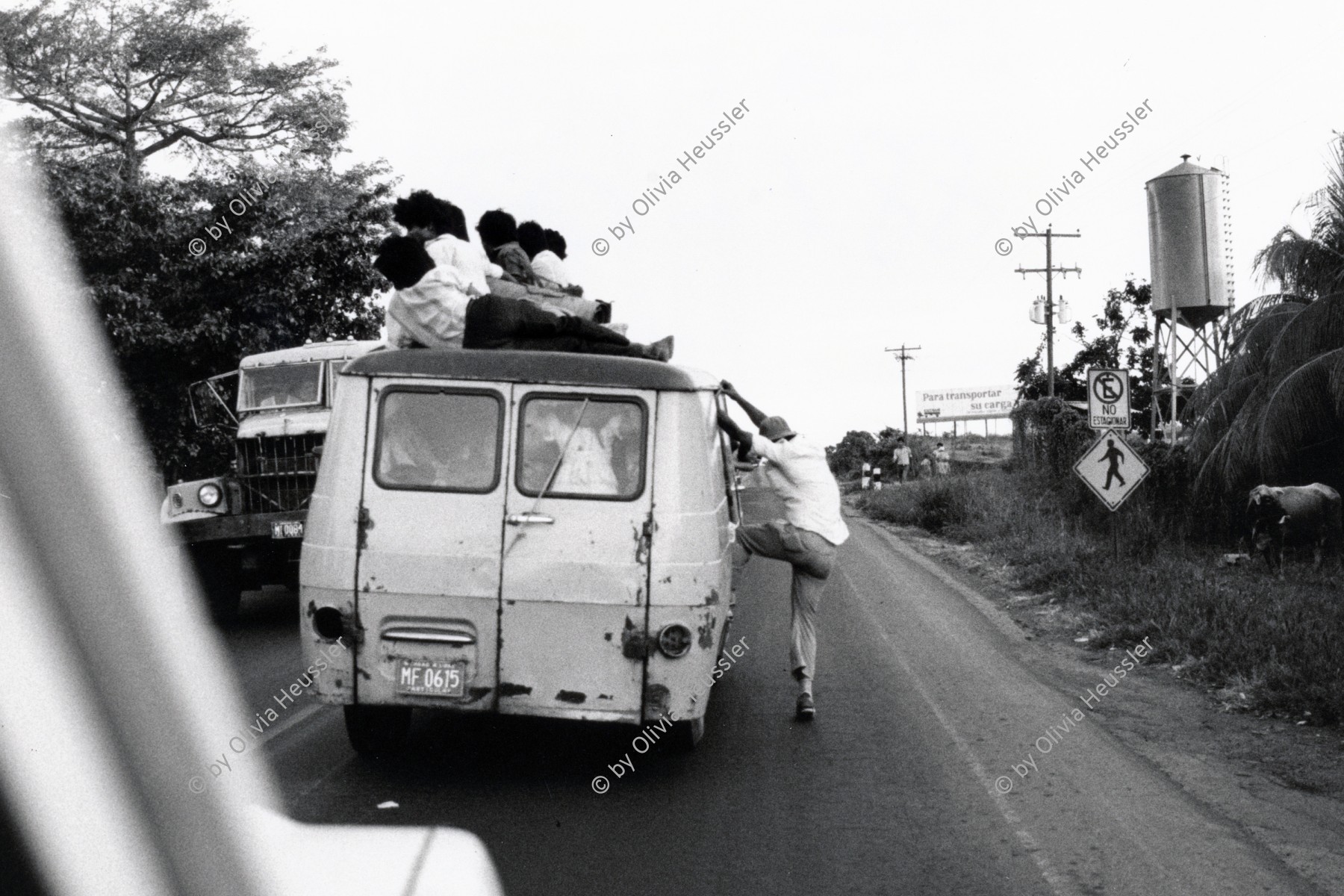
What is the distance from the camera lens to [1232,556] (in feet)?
53.7

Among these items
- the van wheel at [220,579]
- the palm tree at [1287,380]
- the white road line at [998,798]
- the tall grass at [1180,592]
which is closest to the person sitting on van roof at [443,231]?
the white road line at [998,798]

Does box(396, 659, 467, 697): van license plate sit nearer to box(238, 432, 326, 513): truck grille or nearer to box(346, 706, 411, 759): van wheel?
box(346, 706, 411, 759): van wheel

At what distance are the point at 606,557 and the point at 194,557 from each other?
6550mm

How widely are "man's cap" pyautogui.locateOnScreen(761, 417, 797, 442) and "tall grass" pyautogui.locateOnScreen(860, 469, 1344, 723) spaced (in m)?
3.62

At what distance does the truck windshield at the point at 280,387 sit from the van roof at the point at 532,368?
6.80 meters

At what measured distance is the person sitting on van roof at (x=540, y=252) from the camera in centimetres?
917

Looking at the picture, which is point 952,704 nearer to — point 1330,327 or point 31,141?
point 1330,327

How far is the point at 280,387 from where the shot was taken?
12.8 meters

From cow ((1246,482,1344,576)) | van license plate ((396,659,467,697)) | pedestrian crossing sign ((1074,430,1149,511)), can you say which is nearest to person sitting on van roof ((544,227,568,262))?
van license plate ((396,659,467,697))

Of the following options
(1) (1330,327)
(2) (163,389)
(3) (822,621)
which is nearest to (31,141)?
(2) (163,389)

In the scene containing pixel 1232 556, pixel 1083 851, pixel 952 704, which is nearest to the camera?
pixel 1083 851

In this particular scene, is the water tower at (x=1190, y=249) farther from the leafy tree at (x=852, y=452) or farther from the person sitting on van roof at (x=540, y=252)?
the leafy tree at (x=852, y=452)

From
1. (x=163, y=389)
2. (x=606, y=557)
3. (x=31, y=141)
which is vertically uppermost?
(x=31, y=141)

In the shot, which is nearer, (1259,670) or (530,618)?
(530,618)
